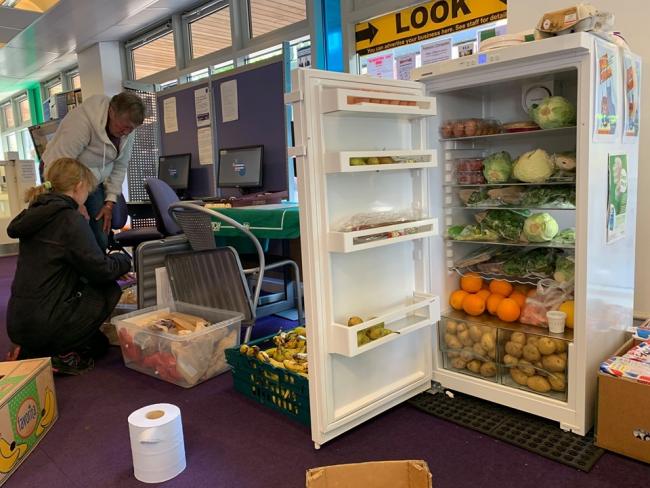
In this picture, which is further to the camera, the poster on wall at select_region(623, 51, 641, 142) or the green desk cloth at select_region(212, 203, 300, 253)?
the green desk cloth at select_region(212, 203, 300, 253)

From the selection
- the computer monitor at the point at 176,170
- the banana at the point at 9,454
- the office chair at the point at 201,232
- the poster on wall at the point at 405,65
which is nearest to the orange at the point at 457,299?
the office chair at the point at 201,232

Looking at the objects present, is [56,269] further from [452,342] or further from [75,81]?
[75,81]

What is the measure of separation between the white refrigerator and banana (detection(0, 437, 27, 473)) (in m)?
1.10

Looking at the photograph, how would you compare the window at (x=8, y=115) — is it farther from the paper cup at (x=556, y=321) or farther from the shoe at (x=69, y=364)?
the paper cup at (x=556, y=321)

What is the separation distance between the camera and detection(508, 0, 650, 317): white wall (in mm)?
2213

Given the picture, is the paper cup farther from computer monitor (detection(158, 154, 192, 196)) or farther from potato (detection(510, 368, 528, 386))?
computer monitor (detection(158, 154, 192, 196))

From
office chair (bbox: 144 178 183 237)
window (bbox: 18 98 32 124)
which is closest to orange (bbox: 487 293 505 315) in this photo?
office chair (bbox: 144 178 183 237)

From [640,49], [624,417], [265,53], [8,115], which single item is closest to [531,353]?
[624,417]

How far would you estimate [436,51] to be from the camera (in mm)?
3760

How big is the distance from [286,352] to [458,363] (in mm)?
788

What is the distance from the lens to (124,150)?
135 inches

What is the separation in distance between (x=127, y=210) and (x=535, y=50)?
15.0ft

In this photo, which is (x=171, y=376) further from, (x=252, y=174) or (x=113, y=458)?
(x=252, y=174)

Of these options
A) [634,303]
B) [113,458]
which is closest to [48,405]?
[113,458]
